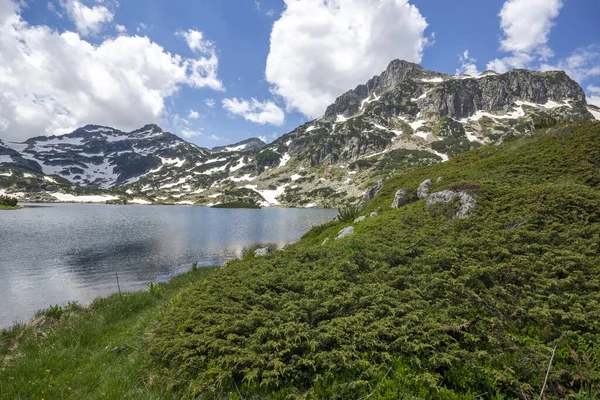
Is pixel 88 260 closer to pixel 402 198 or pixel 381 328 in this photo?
pixel 402 198

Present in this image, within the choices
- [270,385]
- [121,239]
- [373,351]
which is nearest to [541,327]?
[373,351]

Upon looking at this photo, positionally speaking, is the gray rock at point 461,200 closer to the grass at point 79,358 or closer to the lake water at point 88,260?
the grass at point 79,358

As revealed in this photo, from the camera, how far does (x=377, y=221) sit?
20594 millimetres

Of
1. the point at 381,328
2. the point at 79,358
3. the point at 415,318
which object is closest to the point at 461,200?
the point at 415,318

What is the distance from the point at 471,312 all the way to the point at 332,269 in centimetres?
526

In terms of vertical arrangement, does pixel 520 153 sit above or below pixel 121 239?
above

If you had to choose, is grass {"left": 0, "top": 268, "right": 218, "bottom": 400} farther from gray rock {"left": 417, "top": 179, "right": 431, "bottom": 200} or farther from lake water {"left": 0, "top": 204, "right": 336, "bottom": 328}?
gray rock {"left": 417, "top": 179, "right": 431, "bottom": 200}

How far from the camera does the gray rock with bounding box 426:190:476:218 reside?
16.0m

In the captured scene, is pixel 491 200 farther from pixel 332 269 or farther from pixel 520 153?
pixel 520 153

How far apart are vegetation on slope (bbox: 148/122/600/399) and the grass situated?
102cm

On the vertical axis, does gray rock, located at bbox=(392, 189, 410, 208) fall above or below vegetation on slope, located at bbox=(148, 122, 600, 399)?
above

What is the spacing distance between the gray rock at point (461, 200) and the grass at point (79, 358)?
16490 mm

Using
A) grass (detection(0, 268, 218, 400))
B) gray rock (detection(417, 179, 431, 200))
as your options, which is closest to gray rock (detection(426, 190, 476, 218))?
gray rock (detection(417, 179, 431, 200))

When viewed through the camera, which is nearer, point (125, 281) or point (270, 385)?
point (270, 385)
